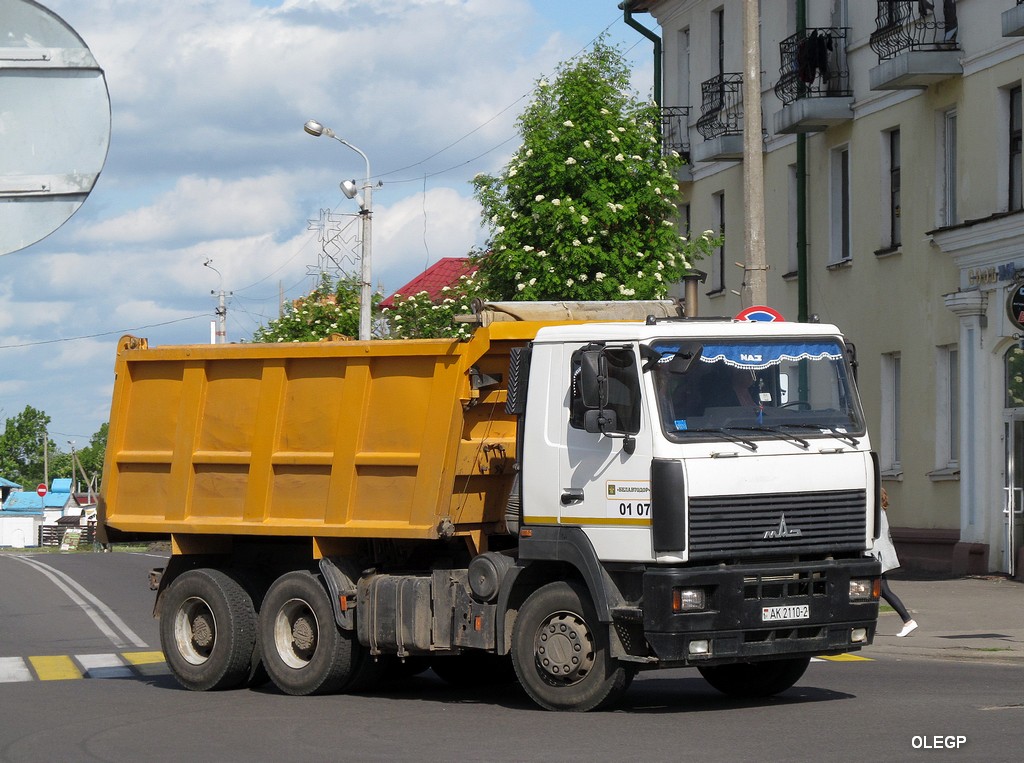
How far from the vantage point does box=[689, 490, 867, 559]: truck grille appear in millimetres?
10383

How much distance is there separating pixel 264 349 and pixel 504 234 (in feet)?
43.8

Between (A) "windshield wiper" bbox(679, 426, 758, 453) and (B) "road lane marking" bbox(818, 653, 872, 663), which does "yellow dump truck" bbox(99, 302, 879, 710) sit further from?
(B) "road lane marking" bbox(818, 653, 872, 663)

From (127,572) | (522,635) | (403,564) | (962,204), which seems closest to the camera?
(522,635)

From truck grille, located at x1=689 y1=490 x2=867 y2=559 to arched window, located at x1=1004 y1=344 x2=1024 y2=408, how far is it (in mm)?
13201

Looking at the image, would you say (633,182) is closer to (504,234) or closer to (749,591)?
(504,234)

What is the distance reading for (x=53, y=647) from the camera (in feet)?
61.1

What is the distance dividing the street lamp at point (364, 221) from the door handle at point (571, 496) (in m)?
27.1

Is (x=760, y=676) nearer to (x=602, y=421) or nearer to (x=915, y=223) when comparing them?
(x=602, y=421)

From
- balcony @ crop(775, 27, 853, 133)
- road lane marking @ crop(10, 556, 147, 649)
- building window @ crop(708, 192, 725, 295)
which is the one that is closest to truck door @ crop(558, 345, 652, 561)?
road lane marking @ crop(10, 556, 147, 649)

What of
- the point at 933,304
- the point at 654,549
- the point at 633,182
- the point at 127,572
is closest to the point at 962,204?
the point at 933,304

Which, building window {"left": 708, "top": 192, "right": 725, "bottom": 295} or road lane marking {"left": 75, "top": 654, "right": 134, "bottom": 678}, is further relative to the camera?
building window {"left": 708, "top": 192, "right": 725, "bottom": 295}

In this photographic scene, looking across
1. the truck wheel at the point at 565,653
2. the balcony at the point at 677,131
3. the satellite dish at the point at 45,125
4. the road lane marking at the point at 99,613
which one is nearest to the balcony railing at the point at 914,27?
the balcony at the point at 677,131

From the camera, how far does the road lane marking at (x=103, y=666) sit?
15.2 meters

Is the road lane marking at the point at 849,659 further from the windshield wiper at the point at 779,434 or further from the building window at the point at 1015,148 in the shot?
the building window at the point at 1015,148
